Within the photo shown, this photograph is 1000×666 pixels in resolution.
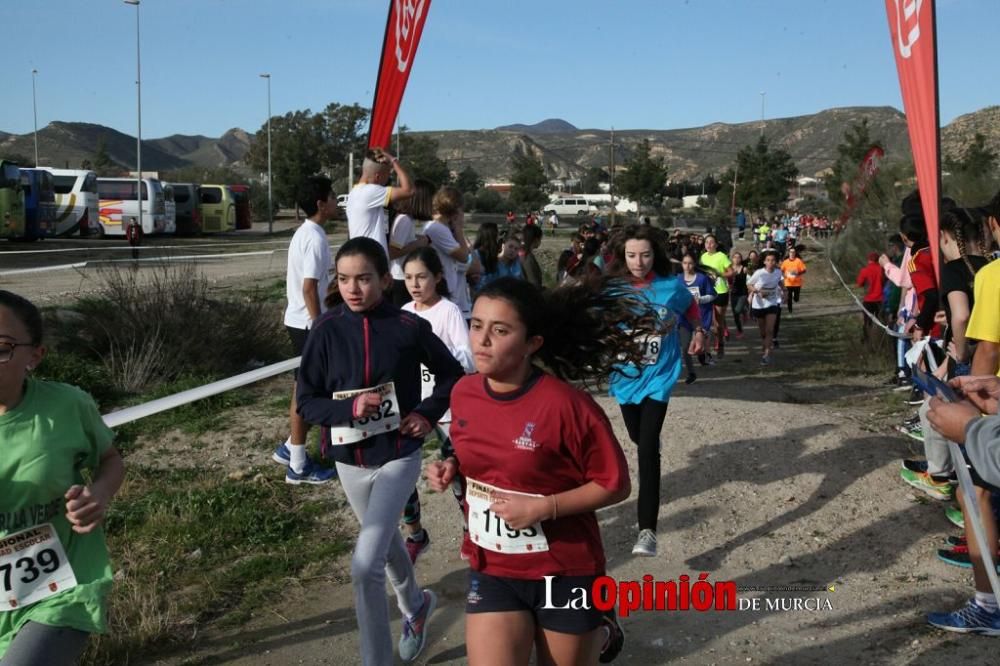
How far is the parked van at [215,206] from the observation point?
153 ft

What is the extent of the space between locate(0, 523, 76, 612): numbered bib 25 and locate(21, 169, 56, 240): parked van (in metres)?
31.3

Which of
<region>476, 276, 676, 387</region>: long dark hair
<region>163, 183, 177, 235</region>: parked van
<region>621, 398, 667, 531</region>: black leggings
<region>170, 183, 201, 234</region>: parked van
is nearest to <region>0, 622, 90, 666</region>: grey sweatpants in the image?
<region>476, 276, 676, 387</region>: long dark hair

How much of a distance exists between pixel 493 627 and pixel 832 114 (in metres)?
200

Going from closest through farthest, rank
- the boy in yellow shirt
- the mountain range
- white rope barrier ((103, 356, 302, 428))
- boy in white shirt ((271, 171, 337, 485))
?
white rope barrier ((103, 356, 302, 428)), boy in white shirt ((271, 171, 337, 485)), the boy in yellow shirt, the mountain range

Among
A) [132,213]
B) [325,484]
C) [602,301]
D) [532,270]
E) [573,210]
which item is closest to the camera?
[602,301]

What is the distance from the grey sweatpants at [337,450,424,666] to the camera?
3850 mm

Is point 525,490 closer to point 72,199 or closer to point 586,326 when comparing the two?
point 586,326

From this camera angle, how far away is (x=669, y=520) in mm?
6340

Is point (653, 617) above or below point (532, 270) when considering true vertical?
below

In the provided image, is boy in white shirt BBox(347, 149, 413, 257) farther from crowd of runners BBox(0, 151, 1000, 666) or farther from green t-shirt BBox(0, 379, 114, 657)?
green t-shirt BBox(0, 379, 114, 657)

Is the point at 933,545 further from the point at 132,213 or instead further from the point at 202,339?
the point at 132,213

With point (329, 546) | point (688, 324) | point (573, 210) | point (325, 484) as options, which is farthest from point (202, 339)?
point (573, 210)

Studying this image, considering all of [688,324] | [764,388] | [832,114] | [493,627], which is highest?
[832,114]

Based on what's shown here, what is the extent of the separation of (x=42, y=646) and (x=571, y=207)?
8316cm
